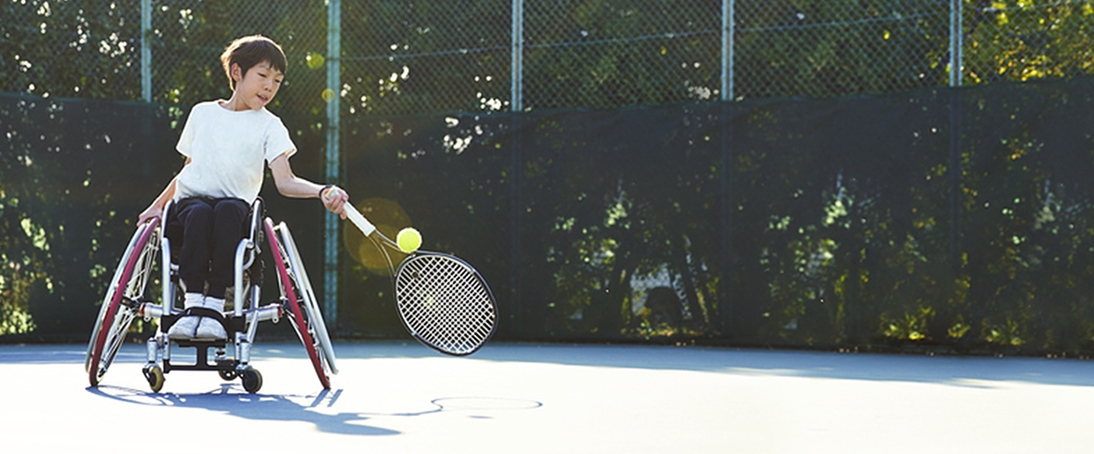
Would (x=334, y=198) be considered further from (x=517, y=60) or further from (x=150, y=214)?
(x=517, y=60)

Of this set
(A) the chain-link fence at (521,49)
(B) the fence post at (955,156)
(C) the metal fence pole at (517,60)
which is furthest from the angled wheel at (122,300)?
(B) the fence post at (955,156)

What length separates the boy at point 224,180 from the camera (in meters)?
4.50

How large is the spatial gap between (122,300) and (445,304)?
1.18 meters

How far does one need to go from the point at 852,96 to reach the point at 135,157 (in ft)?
14.4

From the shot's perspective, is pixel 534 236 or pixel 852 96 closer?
pixel 852 96

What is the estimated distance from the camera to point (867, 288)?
7.25 m

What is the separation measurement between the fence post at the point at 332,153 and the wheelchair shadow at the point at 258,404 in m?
3.52

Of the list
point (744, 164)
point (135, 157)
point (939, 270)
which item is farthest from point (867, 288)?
point (135, 157)

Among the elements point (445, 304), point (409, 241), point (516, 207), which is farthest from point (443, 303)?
point (516, 207)

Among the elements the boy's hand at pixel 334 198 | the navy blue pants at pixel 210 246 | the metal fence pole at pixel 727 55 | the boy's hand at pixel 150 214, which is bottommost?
the navy blue pants at pixel 210 246

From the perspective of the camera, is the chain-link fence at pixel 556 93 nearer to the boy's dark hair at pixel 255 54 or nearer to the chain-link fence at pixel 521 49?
the chain-link fence at pixel 521 49

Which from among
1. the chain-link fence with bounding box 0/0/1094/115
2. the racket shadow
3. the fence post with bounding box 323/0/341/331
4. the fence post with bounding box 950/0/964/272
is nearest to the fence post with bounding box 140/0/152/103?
the chain-link fence with bounding box 0/0/1094/115

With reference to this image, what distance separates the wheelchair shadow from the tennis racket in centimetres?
42

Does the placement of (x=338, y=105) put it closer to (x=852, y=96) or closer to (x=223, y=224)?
(x=852, y=96)
